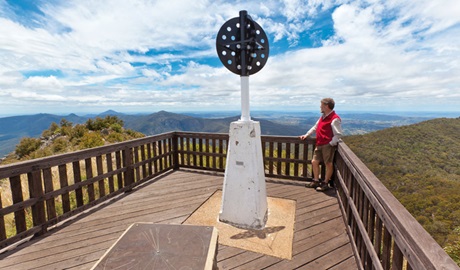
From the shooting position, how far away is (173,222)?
3510 millimetres

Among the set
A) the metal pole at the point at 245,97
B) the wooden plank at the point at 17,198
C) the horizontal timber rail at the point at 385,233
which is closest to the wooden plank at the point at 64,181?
the wooden plank at the point at 17,198

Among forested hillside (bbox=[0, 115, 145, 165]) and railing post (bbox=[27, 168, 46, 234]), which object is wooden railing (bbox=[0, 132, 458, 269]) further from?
forested hillside (bbox=[0, 115, 145, 165])

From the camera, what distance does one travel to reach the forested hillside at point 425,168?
18922 millimetres

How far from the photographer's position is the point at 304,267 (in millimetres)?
2541

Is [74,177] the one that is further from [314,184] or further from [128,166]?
[314,184]

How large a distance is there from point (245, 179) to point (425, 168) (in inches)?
1520

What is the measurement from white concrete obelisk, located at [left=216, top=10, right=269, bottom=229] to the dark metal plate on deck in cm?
126

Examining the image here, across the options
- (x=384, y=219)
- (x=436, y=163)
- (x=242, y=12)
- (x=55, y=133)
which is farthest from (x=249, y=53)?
(x=436, y=163)

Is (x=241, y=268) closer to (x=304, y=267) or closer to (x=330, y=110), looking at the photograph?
(x=304, y=267)

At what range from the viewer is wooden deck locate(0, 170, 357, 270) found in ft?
8.62

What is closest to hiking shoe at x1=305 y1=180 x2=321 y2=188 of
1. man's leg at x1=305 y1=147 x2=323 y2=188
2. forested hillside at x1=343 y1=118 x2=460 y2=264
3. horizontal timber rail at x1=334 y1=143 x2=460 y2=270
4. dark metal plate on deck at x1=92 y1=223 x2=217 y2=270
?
man's leg at x1=305 y1=147 x2=323 y2=188

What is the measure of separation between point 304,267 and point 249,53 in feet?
9.52

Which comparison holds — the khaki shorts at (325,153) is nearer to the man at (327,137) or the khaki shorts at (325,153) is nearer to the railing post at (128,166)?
the man at (327,137)

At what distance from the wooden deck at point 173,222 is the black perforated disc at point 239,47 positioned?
95.7 inches
